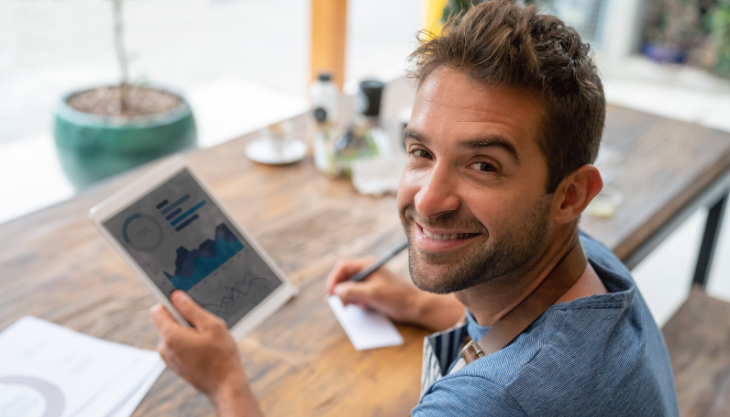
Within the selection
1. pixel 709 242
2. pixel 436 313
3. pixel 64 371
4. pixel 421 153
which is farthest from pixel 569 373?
pixel 709 242

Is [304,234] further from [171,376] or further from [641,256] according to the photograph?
[641,256]

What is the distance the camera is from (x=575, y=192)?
93 centimetres

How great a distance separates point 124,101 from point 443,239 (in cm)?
225

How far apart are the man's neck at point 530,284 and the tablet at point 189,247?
442mm

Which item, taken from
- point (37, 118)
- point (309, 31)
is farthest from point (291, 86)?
point (37, 118)

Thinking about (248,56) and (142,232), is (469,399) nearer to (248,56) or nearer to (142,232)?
(142,232)

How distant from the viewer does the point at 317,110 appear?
2.00 m

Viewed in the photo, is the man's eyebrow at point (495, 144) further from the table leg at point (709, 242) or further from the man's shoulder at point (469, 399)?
the table leg at point (709, 242)

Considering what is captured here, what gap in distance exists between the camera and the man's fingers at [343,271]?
133 centimetres

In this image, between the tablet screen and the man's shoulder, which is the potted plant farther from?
the man's shoulder

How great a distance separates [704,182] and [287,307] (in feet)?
4.45

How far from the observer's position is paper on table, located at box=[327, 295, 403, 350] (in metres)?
A: 1.23

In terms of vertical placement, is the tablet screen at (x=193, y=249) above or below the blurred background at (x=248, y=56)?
above

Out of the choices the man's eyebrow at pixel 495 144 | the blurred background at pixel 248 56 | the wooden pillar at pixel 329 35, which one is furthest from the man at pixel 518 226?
the blurred background at pixel 248 56
